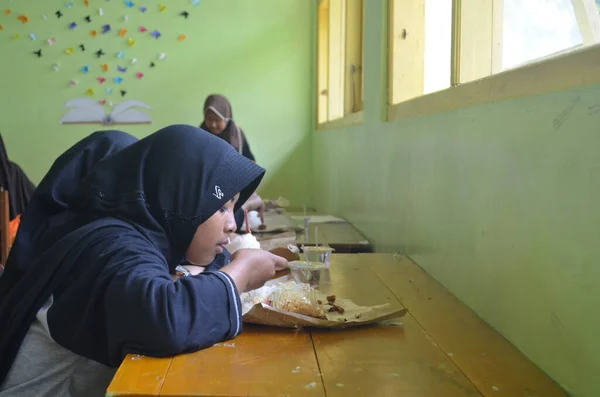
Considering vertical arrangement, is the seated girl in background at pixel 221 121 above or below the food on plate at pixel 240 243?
above

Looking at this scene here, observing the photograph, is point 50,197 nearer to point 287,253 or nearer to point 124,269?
point 124,269

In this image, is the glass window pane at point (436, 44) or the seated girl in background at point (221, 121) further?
the seated girl in background at point (221, 121)

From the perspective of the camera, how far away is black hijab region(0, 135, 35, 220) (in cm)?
339

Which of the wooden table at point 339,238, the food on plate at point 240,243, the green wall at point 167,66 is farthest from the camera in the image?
the green wall at point 167,66

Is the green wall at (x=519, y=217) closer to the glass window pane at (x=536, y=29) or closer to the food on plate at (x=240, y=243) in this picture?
the glass window pane at (x=536, y=29)

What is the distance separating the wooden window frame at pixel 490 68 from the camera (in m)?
0.87

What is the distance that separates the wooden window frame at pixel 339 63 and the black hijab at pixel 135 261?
5.52ft

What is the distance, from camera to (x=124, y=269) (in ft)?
3.21

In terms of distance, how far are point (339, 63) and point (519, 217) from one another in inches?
128

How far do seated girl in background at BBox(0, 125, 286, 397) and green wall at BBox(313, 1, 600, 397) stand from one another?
0.46 metres

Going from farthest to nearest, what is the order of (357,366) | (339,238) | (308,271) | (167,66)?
(167,66) < (339,238) < (308,271) < (357,366)

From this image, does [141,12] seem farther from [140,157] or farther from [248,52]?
[140,157]

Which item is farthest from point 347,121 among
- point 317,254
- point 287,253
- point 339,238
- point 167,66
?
point 167,66

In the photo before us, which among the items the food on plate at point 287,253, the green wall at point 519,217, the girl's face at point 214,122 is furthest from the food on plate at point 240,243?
the girl's face at point 214,122
